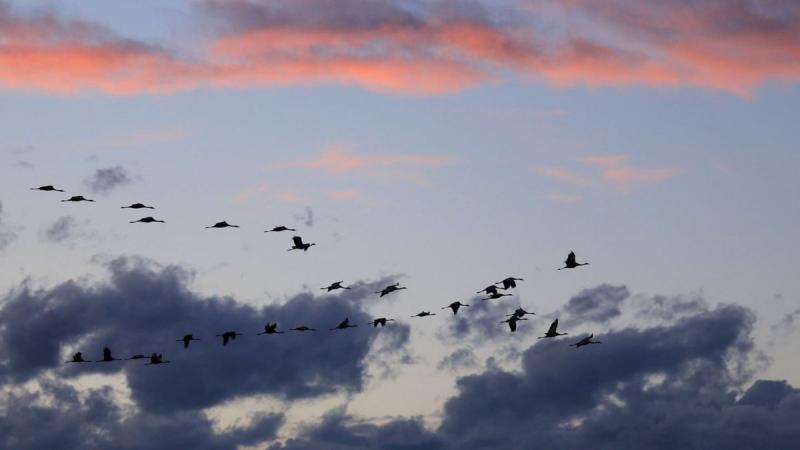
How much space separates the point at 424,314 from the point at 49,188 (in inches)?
2159

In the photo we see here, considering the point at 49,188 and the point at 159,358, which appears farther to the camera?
the point at 159,358

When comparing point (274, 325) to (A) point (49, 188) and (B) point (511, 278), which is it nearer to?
(B) point (511, 278)

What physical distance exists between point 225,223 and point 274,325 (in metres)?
20.7

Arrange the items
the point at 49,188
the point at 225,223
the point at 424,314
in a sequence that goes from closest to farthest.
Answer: the point at 49,188, the point at 225,223, the point at 424,314

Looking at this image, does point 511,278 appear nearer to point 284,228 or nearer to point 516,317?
point 516,317

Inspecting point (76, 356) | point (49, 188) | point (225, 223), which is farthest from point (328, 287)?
point (49, 188)

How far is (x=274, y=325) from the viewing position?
197m

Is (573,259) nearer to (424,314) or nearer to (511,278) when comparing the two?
(511,278)

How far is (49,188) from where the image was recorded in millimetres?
160250

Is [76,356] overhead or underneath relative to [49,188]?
underneath

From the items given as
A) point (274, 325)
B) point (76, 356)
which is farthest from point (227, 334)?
point (76, 356)

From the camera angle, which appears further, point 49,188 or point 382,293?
point 382,293

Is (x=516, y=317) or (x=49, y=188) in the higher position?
(x=49, y=188)

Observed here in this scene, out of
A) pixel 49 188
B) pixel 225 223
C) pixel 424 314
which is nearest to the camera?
pixel 49 188
